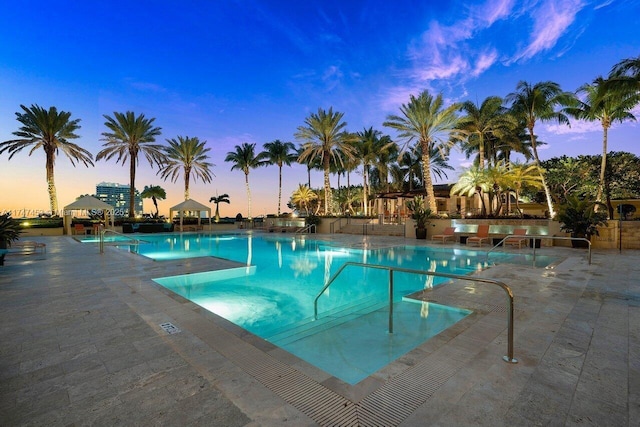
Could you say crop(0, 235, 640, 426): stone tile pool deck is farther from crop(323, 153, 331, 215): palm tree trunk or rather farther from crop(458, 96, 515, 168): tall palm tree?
crop(458, 96, 515, 168): tall palm tree

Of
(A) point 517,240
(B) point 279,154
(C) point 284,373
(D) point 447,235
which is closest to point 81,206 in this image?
(B) point 279,154

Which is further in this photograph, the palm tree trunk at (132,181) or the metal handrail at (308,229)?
the palm tree trunk at (132,181)

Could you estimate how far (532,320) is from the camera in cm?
445

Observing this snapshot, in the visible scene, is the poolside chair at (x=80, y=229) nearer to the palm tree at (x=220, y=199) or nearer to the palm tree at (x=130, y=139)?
the palm tree at (x=130, y=139)

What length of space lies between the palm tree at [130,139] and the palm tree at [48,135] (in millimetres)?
2620

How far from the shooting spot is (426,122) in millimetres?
21938

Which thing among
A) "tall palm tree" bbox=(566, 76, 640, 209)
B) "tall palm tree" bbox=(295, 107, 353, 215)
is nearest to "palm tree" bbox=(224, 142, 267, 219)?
"tall palm tree" bbox=(295, 107, 353, 215)

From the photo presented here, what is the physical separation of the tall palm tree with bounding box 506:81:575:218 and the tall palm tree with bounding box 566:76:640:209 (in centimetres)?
87

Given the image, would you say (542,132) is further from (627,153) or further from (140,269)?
(140,269)

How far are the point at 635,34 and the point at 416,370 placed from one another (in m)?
25.9

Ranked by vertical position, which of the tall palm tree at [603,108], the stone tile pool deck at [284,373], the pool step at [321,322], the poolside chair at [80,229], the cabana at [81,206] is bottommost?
the pool step at [321,322]

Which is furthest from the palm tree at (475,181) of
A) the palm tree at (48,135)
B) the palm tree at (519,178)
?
the palm tree at (48,135)

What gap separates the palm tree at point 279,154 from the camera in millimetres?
40438

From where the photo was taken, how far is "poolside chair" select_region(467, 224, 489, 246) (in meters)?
15.7
